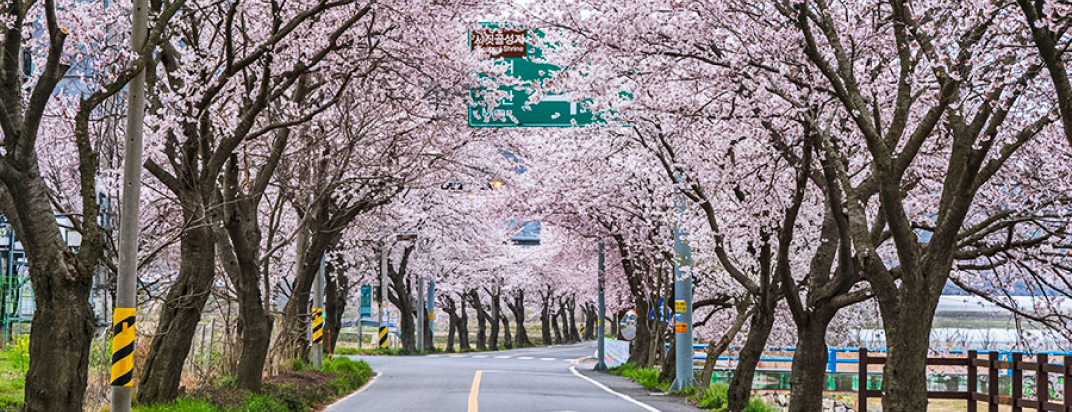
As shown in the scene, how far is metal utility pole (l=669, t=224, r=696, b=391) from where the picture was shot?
70.5 feet

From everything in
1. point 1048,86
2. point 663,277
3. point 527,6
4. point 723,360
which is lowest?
point 723,360

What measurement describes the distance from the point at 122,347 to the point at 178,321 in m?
3.68

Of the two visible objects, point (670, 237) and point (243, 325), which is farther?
point (670, 237)

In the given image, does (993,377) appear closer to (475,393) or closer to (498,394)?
(498,394)

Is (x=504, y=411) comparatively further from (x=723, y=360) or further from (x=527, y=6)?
(x=723, y=360)

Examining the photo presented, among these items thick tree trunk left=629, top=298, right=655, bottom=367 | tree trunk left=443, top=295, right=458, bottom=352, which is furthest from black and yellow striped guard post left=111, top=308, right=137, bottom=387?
tree trunk left=443, top=295, right=458, bottom=352

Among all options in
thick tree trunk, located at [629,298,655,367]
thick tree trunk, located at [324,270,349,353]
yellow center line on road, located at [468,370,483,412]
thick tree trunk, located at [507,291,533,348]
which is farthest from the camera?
thick tree trunk, located at [507,291,533,348]

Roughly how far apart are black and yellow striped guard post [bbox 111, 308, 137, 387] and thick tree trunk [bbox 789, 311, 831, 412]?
8.30 m

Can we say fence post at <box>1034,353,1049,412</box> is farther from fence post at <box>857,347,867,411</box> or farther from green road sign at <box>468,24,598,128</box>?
green road sign at <box>468,24,598,128</box>

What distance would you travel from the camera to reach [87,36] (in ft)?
39.9

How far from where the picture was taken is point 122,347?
385 inches

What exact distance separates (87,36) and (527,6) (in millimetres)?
5151

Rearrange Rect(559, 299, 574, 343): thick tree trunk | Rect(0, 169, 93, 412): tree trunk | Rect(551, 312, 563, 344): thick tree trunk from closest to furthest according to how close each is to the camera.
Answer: Rect(0, 169, 93, 412): tree trunk
Rect(551, 312, 563, 344): thick tree trunk
Rect(559, 299, 574, 343): thick tree trunk

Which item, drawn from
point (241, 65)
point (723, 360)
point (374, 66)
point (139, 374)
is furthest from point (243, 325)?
point (723, 360)
